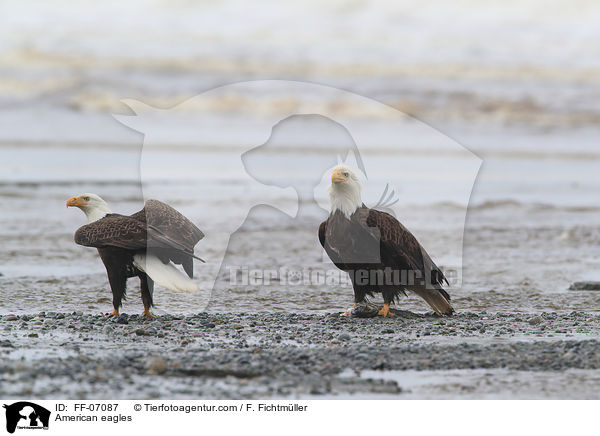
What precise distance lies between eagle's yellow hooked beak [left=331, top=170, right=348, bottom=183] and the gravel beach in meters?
1.14

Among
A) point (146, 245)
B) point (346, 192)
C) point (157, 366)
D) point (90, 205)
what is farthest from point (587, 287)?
point (157, 366)

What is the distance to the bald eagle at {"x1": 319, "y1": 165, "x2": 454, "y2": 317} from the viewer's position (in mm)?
6801

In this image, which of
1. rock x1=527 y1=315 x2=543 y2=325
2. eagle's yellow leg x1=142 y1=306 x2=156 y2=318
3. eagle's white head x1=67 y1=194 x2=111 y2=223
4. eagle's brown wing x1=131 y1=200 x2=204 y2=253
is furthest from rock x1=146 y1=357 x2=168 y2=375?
rock x1=527 y1=315 x2=543 y2=325

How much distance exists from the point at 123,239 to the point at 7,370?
1.78 m

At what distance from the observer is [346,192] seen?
6.85 m

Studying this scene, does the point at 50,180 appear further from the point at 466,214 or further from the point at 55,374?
the point at 55,374

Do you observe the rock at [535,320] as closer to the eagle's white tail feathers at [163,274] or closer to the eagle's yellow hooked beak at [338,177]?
the eagle's yellow hooked beak at [338,177]

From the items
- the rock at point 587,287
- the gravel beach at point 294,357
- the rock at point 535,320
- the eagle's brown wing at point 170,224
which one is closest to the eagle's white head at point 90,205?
the eagle's brown wing at point 170,224

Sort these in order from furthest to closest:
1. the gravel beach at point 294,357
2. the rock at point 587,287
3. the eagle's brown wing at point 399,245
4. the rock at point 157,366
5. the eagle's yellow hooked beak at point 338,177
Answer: the rock at point 587,287 → the eagle's brown wing at point 399,245 → the eagle's yellow hooked beak at point 338,177 → the rock at point 157,366 → the gravel beach at point 294,357

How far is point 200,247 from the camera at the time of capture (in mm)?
10805

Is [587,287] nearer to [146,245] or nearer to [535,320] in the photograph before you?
[535,320]

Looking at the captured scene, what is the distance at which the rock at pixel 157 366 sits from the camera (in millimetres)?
5094

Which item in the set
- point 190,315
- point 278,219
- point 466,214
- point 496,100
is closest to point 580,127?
point 496,100

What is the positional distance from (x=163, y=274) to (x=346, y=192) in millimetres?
1592
